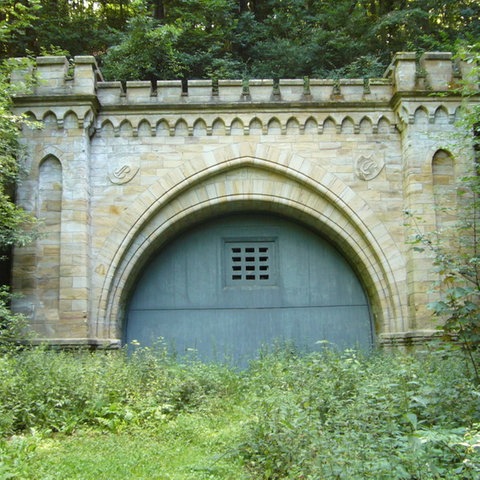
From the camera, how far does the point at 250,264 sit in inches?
476

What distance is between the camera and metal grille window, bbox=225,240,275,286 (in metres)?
12.1

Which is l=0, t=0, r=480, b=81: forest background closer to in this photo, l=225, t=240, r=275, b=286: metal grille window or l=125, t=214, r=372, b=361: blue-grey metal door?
l=125, t=214, r=372, b=361: blue-grey metal door

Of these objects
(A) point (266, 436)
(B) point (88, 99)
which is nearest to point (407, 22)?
(B) point (88, 99)

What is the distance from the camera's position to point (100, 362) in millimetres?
9258

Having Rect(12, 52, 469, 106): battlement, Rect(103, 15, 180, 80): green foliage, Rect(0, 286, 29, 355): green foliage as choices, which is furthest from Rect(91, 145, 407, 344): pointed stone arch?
Rect(103, 15, 180, 80): green foliage

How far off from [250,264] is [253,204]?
3.72 ft

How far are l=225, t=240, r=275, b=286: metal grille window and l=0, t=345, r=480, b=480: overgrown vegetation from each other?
8.74 ft

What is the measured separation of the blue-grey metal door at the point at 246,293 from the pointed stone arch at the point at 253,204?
0.42 metres

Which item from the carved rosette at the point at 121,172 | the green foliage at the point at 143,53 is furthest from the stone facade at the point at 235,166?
the green foliage at the point at 143,53

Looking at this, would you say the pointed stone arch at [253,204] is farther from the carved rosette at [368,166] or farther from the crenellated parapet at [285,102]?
the crenellated parapet at [285,102]

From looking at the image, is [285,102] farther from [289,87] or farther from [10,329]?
[10,329]

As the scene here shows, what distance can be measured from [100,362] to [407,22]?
1091 centimetres

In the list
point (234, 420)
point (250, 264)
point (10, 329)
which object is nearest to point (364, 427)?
point (234, 420)

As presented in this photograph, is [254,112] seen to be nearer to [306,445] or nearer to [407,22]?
[407,22]
